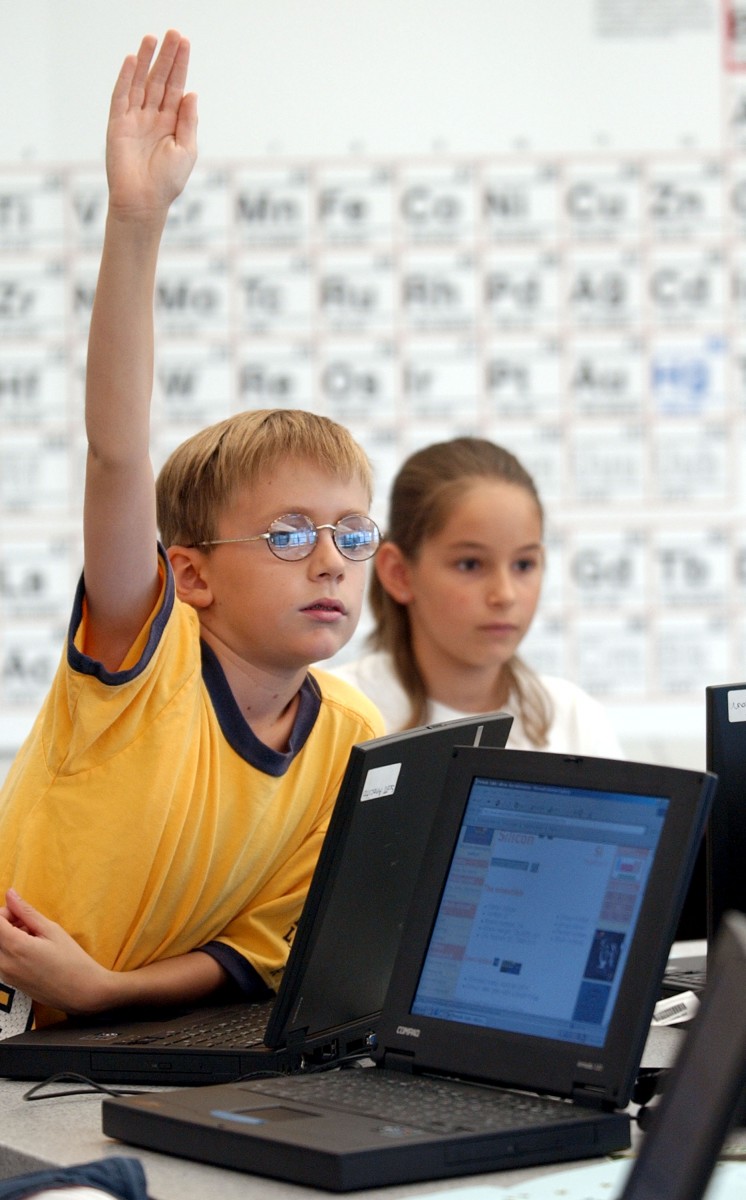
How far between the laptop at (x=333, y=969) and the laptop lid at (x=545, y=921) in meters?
0.08

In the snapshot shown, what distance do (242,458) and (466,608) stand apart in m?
0.81

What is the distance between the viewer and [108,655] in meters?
1.27

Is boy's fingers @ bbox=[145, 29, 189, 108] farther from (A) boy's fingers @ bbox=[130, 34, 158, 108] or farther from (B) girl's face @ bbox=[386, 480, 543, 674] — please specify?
(B) girl's face @ bbox=[386, 480, 543, 674]

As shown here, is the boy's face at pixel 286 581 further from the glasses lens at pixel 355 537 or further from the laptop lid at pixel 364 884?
the laptop lid at pixel 364 884

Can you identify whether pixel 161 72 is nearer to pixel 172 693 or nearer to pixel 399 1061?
pixel 172 693

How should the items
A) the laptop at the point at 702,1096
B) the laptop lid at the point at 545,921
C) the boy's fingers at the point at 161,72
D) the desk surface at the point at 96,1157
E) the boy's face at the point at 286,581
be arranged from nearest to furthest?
the laptop at the point at 702,1096
the desk surface at the point at 96,1157
the laptop lid at the point at 545,921
the boy's fingers at the point at 161,72
the boy's face at the point at 286,581

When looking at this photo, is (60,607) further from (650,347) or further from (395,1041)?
(395,1041)

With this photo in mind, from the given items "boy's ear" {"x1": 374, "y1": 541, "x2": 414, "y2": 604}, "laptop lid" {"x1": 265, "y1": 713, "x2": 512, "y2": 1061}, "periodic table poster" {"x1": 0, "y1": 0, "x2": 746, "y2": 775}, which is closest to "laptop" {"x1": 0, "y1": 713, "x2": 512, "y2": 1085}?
"laptop lid" {"x1": 265, "y1": 713, "x2": 512, "y2": 1061}

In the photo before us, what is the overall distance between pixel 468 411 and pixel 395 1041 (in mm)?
1887

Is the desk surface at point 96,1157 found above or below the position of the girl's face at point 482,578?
below

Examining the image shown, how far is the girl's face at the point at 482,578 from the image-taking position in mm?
2160

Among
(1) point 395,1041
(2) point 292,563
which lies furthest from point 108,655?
(1) point 395,1041

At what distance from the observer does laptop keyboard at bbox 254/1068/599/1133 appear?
91 cm

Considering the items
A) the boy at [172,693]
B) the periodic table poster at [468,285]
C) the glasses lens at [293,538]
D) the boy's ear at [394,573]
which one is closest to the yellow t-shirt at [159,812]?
the boy at [172,693]
